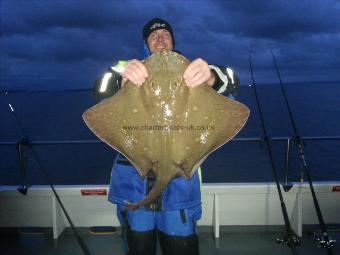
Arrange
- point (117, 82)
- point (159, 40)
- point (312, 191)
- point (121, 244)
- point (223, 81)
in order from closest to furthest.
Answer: point (223, 81), point (117, 82), point (159, 40), point (312, 191), point (121, 244)

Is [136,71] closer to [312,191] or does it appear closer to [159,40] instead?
[159,40]

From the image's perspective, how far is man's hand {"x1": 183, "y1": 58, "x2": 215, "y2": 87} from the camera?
233cm

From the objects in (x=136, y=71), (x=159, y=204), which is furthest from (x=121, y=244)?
(x=136, y=71)

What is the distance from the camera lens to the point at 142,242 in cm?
310

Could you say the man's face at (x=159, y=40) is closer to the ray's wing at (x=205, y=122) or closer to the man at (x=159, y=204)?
the man at (x=159, y=204)

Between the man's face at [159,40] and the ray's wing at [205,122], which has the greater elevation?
the man's face at [159,40]

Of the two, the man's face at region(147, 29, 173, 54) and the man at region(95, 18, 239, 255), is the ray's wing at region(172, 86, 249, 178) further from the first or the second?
the man's face at region(147, 29, 173, 54)

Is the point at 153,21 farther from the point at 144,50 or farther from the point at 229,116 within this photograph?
the point at 229,116

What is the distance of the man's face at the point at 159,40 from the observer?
127 inches

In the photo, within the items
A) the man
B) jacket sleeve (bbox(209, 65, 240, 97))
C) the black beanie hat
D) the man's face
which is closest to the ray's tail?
the man

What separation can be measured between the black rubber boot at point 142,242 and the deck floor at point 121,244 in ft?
6.43

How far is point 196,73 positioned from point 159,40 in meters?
1.07

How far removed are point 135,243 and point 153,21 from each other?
217cm

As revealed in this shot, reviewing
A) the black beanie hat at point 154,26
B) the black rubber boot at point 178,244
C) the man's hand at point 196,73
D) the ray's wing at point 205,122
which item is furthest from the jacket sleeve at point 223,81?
the black rubber boot at point 178,244
